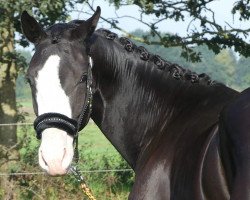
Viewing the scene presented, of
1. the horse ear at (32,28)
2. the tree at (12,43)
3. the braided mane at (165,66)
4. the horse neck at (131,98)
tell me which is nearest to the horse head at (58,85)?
the horse ear at (32,28)

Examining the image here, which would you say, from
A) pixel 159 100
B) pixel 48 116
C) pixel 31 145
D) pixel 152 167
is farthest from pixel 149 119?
pixel 31 145

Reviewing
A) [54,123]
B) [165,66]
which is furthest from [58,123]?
[165,66]

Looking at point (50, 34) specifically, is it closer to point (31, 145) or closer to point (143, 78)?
point (143, 78)

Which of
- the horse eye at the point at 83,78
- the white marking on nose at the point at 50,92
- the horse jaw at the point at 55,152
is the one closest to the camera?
the horse jaw at the point at 55,152

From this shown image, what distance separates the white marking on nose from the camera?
3232 millimetres

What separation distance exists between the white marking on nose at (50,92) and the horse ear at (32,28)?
11.6 inches

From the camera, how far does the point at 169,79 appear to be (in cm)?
374

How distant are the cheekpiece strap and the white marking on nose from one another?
0.03 m

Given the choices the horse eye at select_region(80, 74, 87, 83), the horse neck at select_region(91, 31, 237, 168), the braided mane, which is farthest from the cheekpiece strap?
the braided mane

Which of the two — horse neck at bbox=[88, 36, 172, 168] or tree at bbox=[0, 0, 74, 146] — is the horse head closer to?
horse neck at bbox=[88, 36, 172, 168]

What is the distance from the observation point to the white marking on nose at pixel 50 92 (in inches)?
127

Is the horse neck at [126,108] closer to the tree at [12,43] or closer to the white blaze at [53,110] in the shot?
the white blaze at [53,110]

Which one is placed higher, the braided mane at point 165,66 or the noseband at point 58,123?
the braided mane at point 165,66

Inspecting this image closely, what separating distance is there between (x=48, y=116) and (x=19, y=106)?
717 centimetres
